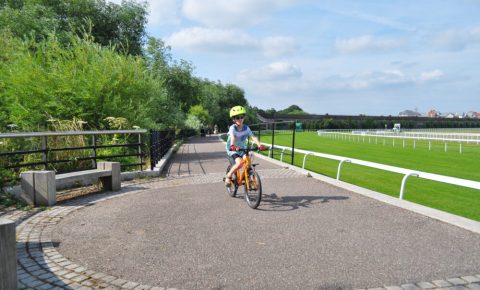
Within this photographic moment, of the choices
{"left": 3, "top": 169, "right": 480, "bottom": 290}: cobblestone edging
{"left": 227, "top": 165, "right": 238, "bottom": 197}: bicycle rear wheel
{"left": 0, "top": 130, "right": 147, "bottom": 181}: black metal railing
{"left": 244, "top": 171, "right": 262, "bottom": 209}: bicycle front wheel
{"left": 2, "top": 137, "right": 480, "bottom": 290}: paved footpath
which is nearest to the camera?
{"left": 3, "top": 169, "right": 480, "bottom": 290}: cobblestone edging

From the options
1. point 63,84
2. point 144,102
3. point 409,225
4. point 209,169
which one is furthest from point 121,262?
point 144,102

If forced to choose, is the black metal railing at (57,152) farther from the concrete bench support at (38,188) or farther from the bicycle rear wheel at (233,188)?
the bicycle rear wheel at (233,188)

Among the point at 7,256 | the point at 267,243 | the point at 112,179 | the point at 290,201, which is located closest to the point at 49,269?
the point at 7,256

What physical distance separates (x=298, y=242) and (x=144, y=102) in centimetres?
1272

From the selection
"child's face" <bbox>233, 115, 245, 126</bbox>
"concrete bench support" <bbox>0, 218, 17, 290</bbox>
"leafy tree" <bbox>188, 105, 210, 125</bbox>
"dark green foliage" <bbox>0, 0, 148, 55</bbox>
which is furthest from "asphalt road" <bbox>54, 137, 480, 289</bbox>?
"leafy tree" <bbox>188, 105, 210, 125</bbox>

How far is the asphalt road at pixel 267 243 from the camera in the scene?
4117mm

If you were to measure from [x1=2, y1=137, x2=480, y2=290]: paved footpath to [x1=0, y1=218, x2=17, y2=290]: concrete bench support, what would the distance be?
1.27 ft

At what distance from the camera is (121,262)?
4535 millimetres

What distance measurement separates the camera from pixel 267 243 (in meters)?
5.19

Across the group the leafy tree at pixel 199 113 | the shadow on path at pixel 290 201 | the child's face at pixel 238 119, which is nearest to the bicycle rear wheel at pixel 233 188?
the shadow on path at pixel 290 201

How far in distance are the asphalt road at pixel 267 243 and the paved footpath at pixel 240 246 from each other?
1 centimetres

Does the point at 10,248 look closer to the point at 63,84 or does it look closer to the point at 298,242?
the point at 298,242

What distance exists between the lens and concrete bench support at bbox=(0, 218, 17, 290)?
345 cm

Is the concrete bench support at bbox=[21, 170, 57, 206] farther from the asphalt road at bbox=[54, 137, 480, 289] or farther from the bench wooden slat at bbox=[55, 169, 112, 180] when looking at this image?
the asphalt road at bbox=[54, 137, 480, 289]
